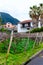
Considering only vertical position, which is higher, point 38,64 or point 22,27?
point 38,64

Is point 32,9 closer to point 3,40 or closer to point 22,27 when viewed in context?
point 22,27

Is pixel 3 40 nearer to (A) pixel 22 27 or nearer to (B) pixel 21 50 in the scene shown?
(B) pixel 21 50

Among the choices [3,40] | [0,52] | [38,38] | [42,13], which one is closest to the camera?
[0,52]

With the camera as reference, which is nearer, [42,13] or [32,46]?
[32,46]

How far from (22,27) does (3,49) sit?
64.6m

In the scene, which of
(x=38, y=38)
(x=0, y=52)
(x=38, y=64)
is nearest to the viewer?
(x=38, y=64)

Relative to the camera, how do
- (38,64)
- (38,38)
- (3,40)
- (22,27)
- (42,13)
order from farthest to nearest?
(22,27) < (42,13) < (38,38) < (3,40) < (38,64)

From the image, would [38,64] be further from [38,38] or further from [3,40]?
[38,38]

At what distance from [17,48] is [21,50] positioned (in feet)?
1.10

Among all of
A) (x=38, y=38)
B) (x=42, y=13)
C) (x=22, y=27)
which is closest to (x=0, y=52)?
(x=38, y=38)

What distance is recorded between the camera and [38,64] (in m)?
12.0

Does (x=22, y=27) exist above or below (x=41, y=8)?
below

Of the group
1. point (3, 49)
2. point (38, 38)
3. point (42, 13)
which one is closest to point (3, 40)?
point (3, 49)

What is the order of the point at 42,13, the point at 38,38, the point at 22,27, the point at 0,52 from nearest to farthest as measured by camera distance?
the point at 0,52
the point at 38,38
the point at 42,13
the point at 22,27
